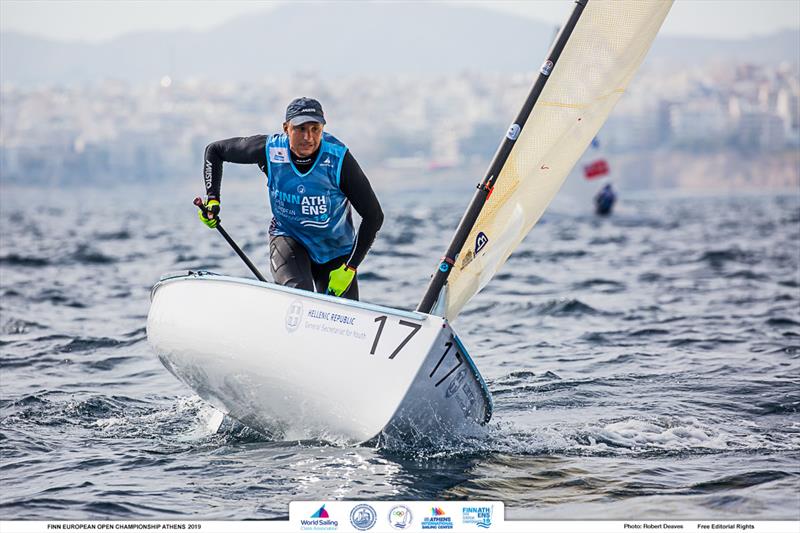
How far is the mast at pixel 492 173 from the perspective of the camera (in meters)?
4.45

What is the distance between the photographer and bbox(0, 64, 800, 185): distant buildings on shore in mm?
91438

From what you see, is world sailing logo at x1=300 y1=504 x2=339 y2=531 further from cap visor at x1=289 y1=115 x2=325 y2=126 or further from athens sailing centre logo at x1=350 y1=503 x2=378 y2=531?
cap visor at x1=289 y1=115 x2=325 y2=126

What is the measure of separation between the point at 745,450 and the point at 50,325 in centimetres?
612

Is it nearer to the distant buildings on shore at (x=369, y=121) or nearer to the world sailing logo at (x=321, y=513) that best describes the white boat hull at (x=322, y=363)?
the world sailing logo at (x=321, y=513)

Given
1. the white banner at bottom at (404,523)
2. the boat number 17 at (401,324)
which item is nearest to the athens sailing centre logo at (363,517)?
the white banner at bottom at (404,523)

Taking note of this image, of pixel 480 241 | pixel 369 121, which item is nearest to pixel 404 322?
pixel 480 241

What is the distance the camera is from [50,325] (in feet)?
28.9

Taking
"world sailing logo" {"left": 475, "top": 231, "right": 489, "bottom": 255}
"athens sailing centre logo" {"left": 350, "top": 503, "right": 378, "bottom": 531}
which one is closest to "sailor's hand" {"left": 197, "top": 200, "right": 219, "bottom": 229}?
"world sailing logo" {"left": 475, "top": 231, "right": 489, "bottom": 255}

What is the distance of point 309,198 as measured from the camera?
4797 mm

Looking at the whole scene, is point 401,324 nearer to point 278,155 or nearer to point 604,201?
point 278,155

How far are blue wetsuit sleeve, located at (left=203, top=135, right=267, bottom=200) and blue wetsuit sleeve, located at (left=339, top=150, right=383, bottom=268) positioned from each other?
0.39 m

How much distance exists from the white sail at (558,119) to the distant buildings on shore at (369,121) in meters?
74.0

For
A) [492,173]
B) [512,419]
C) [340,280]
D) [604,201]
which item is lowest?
[512,419]

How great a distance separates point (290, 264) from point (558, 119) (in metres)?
1.40
